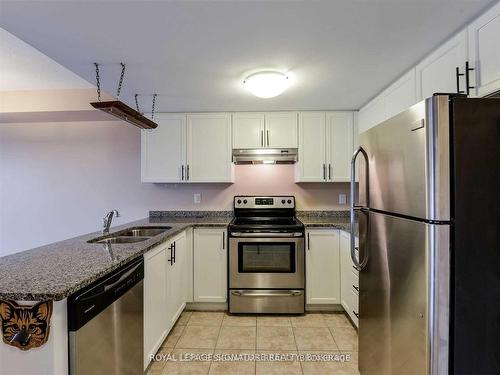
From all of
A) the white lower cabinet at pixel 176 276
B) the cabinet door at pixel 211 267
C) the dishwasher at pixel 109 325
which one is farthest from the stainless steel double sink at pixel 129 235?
the dishwasher at pixel 109 325

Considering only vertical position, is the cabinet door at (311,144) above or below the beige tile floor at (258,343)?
above

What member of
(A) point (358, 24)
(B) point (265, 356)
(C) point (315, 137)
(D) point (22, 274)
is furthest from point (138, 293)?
(C) point (315, 137)

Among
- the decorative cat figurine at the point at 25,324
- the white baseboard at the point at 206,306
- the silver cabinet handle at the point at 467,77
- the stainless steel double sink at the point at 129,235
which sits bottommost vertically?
the white baseboard at the point at 206,306

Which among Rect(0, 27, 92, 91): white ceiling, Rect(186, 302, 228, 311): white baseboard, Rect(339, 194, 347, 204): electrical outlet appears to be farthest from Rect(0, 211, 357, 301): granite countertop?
Rect(339, 194, 347, 204): electrical outlet

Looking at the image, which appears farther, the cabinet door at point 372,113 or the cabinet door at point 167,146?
the cabinet door at point 167,146

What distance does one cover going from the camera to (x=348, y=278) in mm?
2564

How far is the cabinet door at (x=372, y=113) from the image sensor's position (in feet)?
8.01

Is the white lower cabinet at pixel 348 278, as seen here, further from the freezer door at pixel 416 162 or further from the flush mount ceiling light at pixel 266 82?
the flush mount ceiling light at pixel 266 82

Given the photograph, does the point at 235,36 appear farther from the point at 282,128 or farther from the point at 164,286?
the point at 164,286

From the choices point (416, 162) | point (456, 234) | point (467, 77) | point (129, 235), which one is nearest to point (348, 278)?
point (456, 234)

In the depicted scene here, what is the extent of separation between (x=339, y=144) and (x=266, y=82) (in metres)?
1.41

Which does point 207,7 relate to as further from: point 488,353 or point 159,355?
point 159,355

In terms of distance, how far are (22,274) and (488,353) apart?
6.70ft

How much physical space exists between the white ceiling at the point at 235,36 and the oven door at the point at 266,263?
154 centimetres
